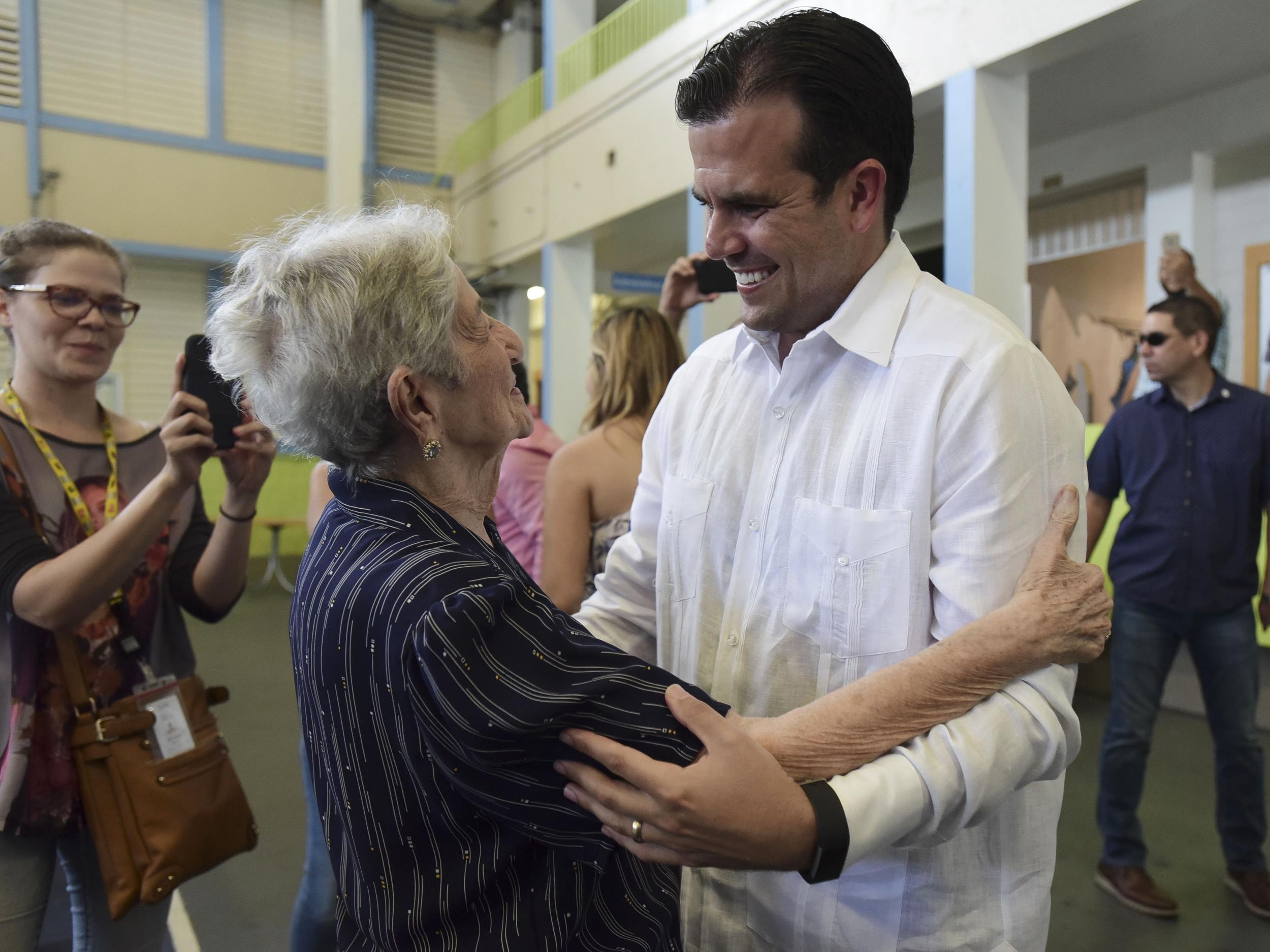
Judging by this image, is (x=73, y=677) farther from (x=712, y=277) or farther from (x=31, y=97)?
(x=31, y=97)

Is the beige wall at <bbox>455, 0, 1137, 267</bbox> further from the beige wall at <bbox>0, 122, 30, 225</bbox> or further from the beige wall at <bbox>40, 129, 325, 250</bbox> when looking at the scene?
the beige wall at <bbox>0, 122, 30, 225</bbox>

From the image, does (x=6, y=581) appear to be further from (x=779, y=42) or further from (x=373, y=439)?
(x=779, y=42)

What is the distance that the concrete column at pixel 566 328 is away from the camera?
975 cm

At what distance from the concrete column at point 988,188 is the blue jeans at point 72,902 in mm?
4405

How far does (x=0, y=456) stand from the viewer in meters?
1.70

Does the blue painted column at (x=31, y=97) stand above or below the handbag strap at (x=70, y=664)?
above

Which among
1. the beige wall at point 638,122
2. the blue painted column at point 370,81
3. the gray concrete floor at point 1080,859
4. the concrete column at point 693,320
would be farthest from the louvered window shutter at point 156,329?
the gray concrete floor at point 1080,859

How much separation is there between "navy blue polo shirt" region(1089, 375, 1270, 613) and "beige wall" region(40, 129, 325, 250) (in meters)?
8.80

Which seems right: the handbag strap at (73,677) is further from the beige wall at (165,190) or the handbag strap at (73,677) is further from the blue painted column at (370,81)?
the blue painted column at (370,81)

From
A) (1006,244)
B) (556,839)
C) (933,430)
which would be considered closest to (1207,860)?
(1006,244)

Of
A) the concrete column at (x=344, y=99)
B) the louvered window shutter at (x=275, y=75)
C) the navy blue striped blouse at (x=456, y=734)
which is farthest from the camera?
the louvered window shutter at (x=275, y=75)

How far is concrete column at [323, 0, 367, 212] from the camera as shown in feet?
33.8

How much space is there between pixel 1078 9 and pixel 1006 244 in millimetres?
1123

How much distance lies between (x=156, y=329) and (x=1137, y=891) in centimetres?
1061
